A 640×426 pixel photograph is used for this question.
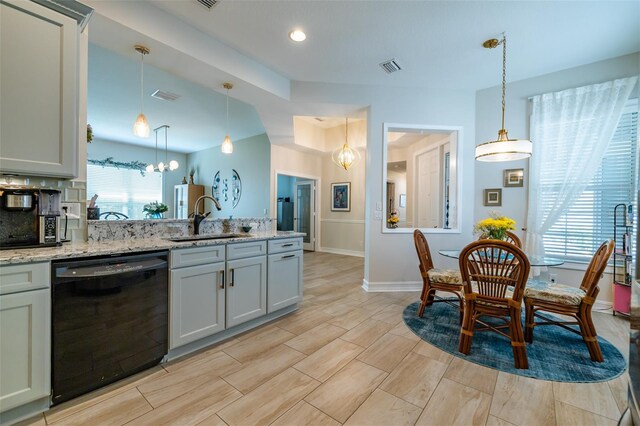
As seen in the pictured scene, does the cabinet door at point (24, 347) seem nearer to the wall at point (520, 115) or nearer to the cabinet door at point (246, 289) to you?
the cabinet door at point (246, 289)

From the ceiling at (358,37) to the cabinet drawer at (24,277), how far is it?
1982 mm

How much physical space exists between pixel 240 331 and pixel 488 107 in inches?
174

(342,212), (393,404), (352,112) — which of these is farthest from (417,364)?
(342,212)

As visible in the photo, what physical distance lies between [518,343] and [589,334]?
24.6 inches

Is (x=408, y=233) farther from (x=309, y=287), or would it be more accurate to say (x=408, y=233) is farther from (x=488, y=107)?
(x=488, y=107)

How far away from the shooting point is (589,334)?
202 cm

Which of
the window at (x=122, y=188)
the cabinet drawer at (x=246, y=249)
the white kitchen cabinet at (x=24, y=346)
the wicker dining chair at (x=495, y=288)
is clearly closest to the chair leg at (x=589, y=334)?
the wicker dining chair at (x=495, y=288)

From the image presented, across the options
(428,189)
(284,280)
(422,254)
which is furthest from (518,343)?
(428,189)

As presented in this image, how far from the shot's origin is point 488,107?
381 cm

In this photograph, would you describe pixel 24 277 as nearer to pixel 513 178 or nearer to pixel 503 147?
pixel 503 147

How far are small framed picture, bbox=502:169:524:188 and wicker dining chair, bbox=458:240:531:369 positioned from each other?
205cm

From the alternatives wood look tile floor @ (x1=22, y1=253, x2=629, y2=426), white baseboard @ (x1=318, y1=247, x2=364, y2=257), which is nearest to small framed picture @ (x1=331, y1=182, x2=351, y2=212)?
white baseboard @ (x1=318, y1=247, x2=364, y2=257)

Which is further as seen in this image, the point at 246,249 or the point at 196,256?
the point at 246,249

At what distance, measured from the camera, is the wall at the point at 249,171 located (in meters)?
6.06
